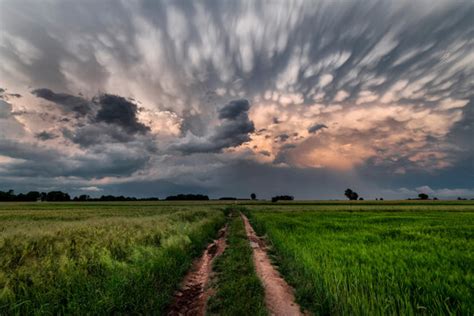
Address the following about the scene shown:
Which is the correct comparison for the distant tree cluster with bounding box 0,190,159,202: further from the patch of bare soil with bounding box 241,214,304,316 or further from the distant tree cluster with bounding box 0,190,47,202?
the patch of bare soil with bounding box 241,214,304,316

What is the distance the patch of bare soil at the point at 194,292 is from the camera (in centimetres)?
607

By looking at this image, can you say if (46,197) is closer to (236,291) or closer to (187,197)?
(187,197)

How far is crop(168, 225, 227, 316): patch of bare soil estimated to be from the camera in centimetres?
607

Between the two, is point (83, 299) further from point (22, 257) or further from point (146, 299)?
point (22, 257)

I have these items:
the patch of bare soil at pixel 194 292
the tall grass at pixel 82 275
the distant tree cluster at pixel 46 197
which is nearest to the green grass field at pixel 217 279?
the tall grass at pixel 82 275

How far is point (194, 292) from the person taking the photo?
285 inches

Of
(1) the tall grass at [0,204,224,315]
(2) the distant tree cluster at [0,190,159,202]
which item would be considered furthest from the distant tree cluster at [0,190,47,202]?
(1) the tall grass at [0,204,224,315]

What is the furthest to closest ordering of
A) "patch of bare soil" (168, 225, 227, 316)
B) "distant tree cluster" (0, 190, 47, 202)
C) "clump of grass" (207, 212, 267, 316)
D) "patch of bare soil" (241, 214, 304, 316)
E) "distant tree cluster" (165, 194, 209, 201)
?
"distant tree cluster" (165, 194, 209, 201) < "distant tree cluster" (0, 190, 47, 202) < "patch of bare soil" (168, 225, 227, 316) < "patch of bare soil" (241, 214, 304, 316) < "clump of grass" (207, 212, 267, 316)

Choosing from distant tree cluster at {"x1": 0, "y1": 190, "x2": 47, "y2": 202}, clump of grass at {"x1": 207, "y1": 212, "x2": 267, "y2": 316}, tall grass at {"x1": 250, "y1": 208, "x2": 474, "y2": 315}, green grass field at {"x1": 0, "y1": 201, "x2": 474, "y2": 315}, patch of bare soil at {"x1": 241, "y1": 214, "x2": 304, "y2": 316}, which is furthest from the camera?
distant tree cluster at {"x1": 0, "y1": 190, "x2": 47, "y2": 202}

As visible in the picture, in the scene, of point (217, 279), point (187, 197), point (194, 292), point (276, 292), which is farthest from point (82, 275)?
point (187, 197)

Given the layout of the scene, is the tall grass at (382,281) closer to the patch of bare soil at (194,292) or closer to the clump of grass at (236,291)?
the clump of grass at (236,291)

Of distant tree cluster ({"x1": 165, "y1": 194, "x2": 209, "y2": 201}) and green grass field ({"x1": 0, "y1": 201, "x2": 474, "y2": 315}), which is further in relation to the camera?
distant tree cluster ({"x1": 165, "y1": 194, "x2": 209, "y2": 201})

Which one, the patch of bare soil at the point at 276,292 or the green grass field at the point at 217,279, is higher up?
the green grass field at the point at 217,279

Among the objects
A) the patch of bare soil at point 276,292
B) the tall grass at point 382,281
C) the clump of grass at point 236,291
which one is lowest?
the patch of bare soil at point 276,292
